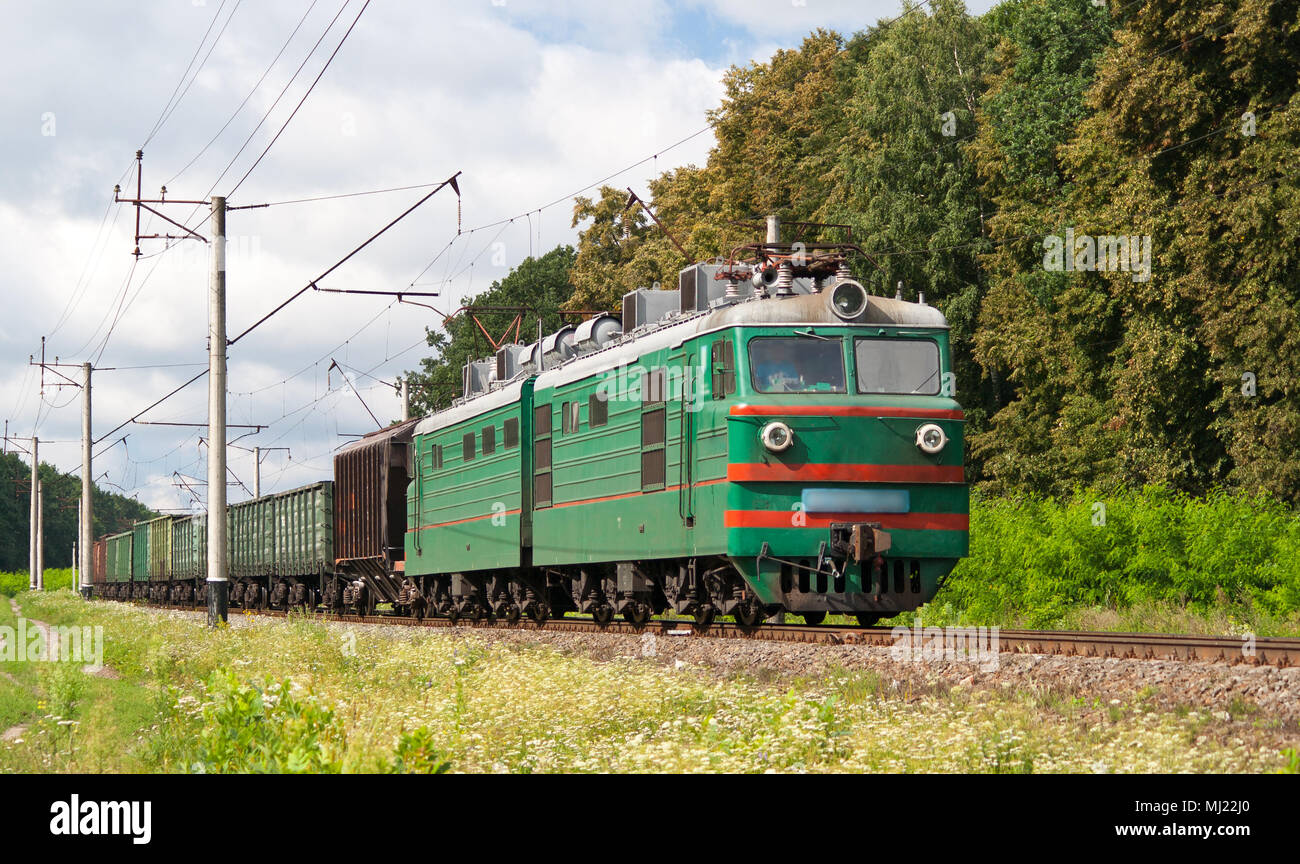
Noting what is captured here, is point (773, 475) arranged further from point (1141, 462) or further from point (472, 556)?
point (1141, 462)

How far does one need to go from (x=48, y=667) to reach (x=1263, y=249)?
23769mm

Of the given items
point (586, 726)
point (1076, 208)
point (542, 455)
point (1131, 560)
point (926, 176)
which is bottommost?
point (586, 726)

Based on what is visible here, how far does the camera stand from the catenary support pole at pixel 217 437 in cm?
2564

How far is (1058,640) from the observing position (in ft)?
50.8

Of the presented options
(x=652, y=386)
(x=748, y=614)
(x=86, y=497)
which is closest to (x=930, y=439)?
(x=748, y=614)

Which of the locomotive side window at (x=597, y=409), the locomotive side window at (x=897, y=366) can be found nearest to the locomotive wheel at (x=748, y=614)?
the locomotive side window at (x=897, y=366)

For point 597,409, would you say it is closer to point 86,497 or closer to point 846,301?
point 846,301

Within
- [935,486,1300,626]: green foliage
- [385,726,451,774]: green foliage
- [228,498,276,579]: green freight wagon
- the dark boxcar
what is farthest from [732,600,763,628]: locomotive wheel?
[228,498,276,579]: green freight wagon

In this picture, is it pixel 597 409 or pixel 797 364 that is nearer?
pixel 797 364

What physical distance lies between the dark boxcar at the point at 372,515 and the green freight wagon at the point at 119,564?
Result: 3925 cm

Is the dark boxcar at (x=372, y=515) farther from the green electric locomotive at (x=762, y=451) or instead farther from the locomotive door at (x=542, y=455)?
the green electric locomotive at (x=762, y=451)

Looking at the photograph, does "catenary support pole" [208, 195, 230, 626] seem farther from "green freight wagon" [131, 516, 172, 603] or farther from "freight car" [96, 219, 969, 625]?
"green freight wagon" [131, 516, 172, 603]

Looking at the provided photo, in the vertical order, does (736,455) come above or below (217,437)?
below

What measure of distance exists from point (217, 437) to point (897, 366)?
1384 centimetres
